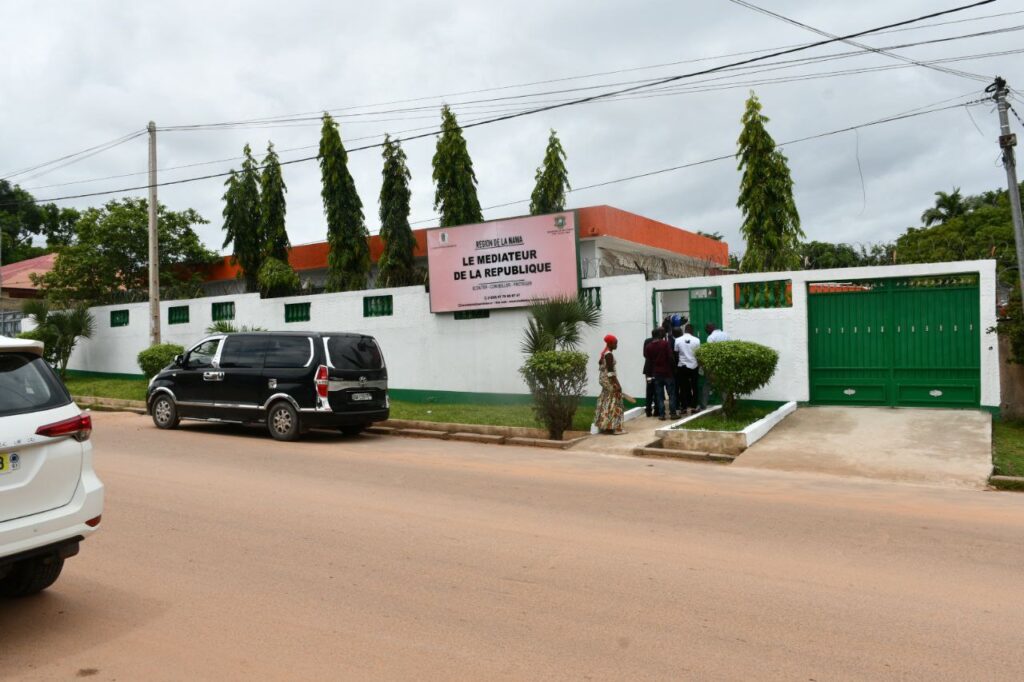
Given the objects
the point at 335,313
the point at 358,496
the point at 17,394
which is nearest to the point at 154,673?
the point at 17,394

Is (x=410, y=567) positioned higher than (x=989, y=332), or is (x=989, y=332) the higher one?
(x=989, y=332)

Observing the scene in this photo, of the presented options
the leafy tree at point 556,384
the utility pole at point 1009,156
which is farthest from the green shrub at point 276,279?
the utility pole at point 1009,156

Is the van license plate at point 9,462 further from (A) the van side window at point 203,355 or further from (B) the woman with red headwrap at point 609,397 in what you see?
(A) the van side window at point 203,355

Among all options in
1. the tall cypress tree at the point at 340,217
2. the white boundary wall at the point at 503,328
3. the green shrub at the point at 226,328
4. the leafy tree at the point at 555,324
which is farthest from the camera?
the tall cypress tree at the point at 340,217

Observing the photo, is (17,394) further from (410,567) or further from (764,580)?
(764,580)

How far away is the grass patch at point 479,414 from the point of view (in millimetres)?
14375

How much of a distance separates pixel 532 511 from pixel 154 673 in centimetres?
415

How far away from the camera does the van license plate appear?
431 cm

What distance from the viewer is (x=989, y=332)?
12.8 meters

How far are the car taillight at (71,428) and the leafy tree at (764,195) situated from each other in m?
20.1

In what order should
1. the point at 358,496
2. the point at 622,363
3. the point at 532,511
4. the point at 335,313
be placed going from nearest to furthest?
the point at 532,511 → the point at 358,496 → the point at 622,363 → the point at 335,313

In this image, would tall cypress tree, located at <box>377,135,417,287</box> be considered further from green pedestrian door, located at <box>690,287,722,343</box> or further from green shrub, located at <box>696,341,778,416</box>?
green shrub, located at <box>696,341,778,416</box>

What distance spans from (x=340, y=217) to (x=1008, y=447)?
1935 cm

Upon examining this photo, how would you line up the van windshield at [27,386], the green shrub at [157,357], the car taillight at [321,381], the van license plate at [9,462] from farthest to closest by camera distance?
1. the green shrub at [157,357]
2. the car taillight at [321,381]
3. the van windshield at [27,386]
4. the van license plate at [9,462]
